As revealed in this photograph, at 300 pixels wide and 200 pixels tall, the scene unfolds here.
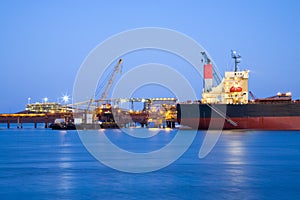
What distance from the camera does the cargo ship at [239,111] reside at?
5455 centimetres

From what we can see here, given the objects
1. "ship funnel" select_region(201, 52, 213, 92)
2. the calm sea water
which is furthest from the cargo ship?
the calm sea water

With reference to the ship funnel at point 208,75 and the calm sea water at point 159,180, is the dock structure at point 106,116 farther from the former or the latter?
the calm sea water at point 159,180

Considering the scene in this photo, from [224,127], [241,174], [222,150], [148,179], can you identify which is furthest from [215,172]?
[224,127]

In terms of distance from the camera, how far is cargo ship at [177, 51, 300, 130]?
54547 millimetres

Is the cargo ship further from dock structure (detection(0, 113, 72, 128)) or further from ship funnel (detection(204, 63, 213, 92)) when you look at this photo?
dock structure (detection(0, 113, 72, 128))

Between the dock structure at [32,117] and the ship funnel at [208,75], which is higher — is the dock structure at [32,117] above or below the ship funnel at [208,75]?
below

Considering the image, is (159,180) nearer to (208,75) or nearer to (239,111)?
(239,111)

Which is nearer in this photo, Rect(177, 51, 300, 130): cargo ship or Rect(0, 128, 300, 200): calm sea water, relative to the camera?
Rect(0, 128, 300, 200): calm sea water

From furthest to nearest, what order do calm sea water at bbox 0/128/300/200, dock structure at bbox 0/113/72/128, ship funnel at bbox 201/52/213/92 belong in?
dock structure at bbox 0/113/72/128 → ship funnel at bbox 201/52/213/92 → calm sea water at bbox 0/128/300/200

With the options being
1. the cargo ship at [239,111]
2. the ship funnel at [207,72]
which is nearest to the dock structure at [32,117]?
the ship funnel at [207,72]

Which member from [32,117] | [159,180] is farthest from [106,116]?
[159,180]

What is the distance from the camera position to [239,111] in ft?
182

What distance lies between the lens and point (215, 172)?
20.8 metres

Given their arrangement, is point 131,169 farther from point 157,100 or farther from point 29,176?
point 157,100
